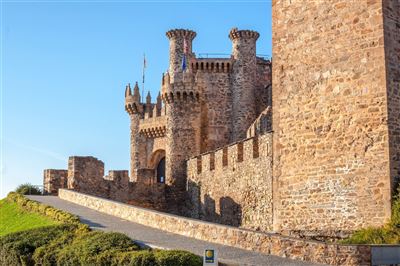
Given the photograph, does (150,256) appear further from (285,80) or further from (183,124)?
(183,124)

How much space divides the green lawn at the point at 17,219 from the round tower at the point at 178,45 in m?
17.1

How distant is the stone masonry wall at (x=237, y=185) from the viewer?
24.0 meters

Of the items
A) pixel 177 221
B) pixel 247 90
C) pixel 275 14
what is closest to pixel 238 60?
pixel 247 90

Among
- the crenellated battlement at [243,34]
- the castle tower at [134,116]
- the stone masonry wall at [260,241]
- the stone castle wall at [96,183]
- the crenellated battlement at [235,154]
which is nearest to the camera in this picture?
the stone masonry wall at [260,241]

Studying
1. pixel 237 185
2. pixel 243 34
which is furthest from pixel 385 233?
pixel 243 34

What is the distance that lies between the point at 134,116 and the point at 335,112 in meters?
30.4

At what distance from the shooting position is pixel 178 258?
13945 millimetres

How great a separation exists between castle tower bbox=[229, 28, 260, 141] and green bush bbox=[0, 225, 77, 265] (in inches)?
805

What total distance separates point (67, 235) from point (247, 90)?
22389 millimetres

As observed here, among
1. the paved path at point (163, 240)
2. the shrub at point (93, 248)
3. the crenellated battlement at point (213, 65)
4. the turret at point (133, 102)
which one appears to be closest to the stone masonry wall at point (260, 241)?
the paved path at point (163, 240)

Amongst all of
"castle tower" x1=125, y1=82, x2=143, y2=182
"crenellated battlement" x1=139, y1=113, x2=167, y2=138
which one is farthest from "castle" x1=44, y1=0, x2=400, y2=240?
"castle tower" x1=125, y1=82, x2=143, y2=182

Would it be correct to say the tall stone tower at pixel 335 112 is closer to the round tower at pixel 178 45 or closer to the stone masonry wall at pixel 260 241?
the stone masonry wall at pixel 260 241

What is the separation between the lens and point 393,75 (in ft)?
58.5

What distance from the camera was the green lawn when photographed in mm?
23688
